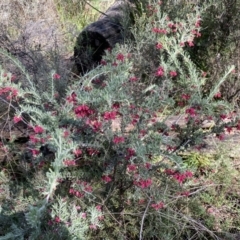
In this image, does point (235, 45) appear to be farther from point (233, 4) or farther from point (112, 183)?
point (112, 183)

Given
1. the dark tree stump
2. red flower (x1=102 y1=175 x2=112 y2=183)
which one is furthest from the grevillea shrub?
the dark tree stump

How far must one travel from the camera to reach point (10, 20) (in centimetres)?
512

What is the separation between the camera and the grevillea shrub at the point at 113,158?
77.7 inches

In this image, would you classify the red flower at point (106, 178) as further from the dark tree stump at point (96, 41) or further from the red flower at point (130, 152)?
the dark tree stump at point (96, 41)

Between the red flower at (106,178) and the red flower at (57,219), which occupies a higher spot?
the red flower at (57,219)

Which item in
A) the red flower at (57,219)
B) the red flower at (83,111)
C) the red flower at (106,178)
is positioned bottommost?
the red flower at (106,178)

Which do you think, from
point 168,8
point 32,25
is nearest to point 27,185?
point 168,8

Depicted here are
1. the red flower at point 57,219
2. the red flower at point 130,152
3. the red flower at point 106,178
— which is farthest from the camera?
the red flower at point 106,178

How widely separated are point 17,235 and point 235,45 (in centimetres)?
247

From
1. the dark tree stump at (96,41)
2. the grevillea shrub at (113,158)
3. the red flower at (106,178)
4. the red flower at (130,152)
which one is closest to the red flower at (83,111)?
the grevillea shrub at (113,158)

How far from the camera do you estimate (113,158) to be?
225 cm

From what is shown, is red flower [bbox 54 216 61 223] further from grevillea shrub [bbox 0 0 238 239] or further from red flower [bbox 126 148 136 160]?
red flower [bbox 126 148 136 160]

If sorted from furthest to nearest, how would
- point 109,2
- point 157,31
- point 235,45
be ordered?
point 109,2
point 235,45
point 157,31

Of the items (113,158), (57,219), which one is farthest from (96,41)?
(57,219)
